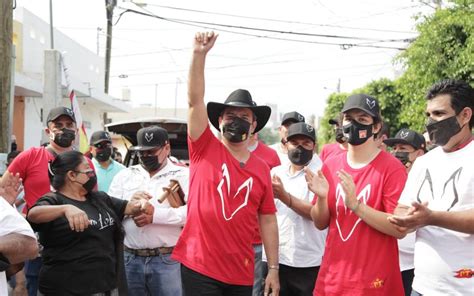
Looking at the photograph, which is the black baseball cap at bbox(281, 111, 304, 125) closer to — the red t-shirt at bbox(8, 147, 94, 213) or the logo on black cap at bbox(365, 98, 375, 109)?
the logo on black cap at bbox(365, 98, 375, 109)

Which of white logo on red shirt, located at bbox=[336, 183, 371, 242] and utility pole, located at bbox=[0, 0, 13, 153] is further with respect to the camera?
utility pole, located at bbox=[0, 0, 13, 153]

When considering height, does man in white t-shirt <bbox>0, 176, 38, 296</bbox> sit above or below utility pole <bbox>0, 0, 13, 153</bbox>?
below

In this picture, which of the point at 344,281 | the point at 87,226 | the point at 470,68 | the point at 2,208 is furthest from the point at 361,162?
the point at 470,68

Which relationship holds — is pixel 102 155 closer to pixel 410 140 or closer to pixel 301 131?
pixel 301 131

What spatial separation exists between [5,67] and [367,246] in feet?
16.8

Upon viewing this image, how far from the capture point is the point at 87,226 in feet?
14.5

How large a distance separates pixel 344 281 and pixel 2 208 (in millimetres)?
2254

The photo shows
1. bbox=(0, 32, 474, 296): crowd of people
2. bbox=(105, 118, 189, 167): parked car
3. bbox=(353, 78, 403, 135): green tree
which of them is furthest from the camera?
bbox=(353, 78, 403, 135): green tree

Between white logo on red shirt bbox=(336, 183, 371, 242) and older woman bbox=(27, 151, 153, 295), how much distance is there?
1884 millimetres

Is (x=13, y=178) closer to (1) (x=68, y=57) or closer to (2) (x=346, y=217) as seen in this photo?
(2) (x=346, y=217)

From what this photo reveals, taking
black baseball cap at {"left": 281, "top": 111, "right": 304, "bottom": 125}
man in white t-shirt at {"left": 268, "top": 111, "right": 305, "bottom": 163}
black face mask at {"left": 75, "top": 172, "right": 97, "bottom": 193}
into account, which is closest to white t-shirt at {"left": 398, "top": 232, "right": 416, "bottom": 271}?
man in white t-shirt at {"left": 268, "top": 111, "right": 305, "bottom": 163}

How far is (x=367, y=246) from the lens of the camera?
3.94 m

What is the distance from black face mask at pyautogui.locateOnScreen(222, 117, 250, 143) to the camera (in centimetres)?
434

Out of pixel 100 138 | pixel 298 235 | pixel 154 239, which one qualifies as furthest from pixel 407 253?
pixel 100 138
